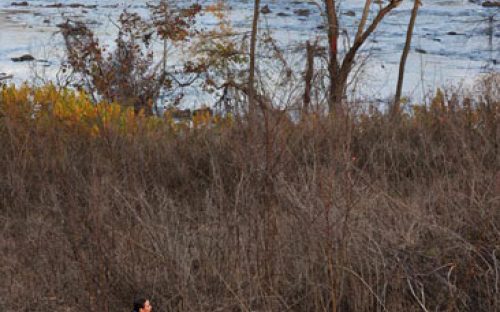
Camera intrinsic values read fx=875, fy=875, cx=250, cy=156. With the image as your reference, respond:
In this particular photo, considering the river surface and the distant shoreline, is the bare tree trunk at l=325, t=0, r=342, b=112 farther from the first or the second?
the distant shoreline

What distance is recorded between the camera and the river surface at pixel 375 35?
59.9ft

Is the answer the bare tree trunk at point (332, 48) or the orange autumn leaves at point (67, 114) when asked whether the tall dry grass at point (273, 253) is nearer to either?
the orange autumn leaves at point (67, 114)

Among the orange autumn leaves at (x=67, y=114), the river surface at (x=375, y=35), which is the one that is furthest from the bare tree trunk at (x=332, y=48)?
the orange autumn leaves at (x=67, y=114)

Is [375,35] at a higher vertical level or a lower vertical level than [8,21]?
higher

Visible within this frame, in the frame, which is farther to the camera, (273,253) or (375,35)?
(375,35)

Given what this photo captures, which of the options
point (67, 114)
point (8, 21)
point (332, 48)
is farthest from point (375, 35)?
point (8, 21)

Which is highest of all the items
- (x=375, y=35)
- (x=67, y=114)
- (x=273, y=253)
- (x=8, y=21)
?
(x=273, y=253)

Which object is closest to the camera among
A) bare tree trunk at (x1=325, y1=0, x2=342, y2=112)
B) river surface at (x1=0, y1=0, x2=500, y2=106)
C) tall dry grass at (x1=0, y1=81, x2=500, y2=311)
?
tall dry grass at (x1=0, y1=81, x2=500, y2=311)

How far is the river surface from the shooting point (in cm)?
1825

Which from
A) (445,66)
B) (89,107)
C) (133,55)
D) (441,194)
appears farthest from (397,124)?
(445,66)

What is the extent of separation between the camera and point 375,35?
18328 mm

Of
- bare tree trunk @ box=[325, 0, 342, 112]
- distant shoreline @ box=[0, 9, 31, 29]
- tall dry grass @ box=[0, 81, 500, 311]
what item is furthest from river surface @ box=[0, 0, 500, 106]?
tall dry grass @ box=[0, 81, 500, 311]

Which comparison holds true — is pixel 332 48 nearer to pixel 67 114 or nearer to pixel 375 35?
pixel 375 35

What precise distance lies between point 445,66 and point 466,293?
17.6 m
